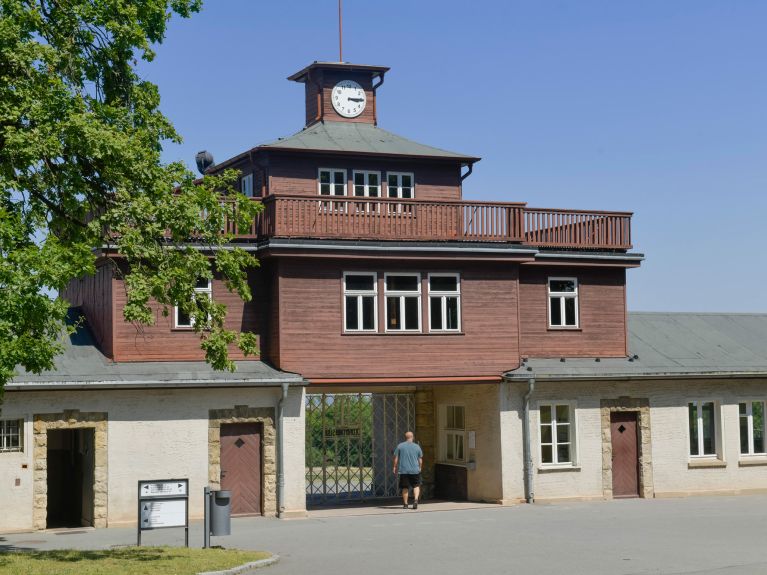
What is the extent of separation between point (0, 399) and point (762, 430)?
20.4 metres

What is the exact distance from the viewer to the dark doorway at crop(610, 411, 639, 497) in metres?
29.2

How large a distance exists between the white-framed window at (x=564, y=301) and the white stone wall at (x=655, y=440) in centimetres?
189

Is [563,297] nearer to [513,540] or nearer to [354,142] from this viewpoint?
[354,142]

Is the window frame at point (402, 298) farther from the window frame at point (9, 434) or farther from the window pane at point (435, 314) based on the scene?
the window frame at point (9, 434)

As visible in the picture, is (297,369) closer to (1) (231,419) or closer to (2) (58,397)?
(1) (231,419)

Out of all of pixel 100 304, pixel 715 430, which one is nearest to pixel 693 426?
pixel 715 430

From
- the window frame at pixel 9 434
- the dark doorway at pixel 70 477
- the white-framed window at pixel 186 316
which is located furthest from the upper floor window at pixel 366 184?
the window frame at pixel 9 434

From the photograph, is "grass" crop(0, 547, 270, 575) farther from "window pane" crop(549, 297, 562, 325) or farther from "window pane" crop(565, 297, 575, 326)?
"window pane" crop(565, 297, 575, 326)

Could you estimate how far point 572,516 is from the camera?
24875mm

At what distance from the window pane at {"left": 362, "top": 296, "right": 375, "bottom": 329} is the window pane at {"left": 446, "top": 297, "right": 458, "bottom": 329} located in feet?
6.13

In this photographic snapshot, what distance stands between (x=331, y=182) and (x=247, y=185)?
8.73ft

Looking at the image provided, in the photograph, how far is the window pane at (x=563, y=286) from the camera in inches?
1179

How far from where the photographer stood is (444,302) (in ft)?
91.4

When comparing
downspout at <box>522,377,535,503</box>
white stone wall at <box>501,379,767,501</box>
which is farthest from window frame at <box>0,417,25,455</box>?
downspout at <box>522,377,535,503</box>
